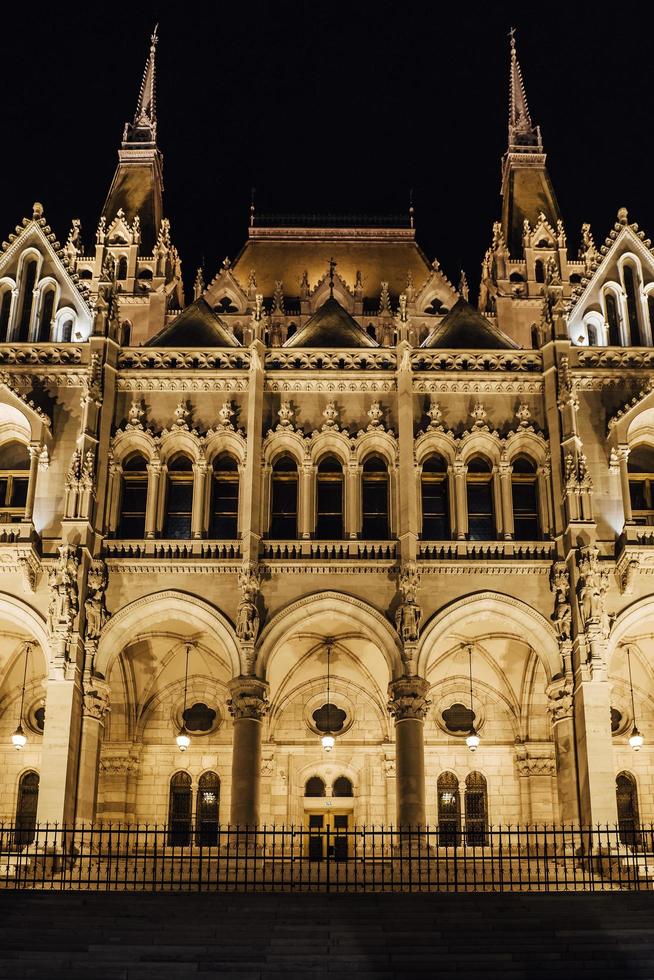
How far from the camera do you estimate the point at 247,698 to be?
1149 inches

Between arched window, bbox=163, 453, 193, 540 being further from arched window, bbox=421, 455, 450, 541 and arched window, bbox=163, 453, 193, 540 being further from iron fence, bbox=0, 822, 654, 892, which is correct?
iron fence, bbox=0, 822, 654, 892

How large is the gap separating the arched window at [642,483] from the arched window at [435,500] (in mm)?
4740

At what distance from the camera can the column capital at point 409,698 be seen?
29.2m

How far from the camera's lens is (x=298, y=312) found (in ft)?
149

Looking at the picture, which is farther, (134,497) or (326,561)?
(134,497)

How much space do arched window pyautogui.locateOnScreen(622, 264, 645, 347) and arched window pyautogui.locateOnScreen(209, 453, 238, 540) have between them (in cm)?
1132

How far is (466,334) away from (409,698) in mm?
10944

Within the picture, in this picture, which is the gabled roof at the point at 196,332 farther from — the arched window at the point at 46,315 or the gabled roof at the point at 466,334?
the gabled roof at the point at 466,334

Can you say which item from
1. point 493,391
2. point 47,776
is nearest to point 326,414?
point 493,391

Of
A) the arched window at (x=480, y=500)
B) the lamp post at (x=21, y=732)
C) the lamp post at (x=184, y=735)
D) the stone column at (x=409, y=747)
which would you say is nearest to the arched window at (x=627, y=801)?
the stone column at (x=409, y=747)

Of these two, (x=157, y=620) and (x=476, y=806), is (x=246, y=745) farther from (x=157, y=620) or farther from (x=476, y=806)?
(x=476, y=806)

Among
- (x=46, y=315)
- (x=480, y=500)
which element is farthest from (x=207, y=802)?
(x=46, y=315)

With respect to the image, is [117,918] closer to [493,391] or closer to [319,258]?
[493,391]

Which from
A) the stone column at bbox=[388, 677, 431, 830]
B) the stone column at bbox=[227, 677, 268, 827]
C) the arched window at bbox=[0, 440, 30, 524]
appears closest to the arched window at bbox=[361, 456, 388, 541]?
the stone column at bbox=[388, 677, 431, 830]
